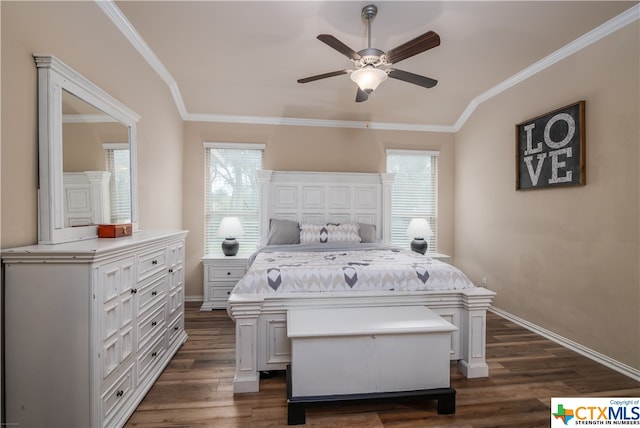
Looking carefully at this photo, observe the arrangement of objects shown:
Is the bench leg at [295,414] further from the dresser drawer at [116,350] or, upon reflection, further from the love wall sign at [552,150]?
the love wall sign at [552,150]

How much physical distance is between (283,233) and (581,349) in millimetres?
3232

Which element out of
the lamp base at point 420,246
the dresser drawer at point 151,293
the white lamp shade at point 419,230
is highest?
the white lamp shade at point 419,230

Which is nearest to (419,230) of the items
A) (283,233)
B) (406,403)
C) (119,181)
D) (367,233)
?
(367,233)

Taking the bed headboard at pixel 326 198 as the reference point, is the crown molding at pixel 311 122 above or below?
above

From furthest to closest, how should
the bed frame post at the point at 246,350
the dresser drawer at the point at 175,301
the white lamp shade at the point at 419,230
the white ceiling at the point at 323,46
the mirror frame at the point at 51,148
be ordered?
the white lamp shade at the point at 419,230 → the dresser drawer at the point at 175,301 → the white ceiling at the point at 323,46 → the bed frame post at the point at 246,350 → the mirror frame at the point at 51,148

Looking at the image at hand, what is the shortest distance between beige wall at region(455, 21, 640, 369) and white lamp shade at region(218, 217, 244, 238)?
10.9 ft

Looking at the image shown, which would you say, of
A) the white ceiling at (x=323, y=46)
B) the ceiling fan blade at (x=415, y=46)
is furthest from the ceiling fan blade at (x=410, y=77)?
the white ceiling at (x=323, y=46)

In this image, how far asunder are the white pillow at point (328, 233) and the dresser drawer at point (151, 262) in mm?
1781

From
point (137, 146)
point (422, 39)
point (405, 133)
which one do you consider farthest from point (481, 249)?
point (137, 146)

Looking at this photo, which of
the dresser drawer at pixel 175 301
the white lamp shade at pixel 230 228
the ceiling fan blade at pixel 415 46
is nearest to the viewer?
the ceiling fan blade at pixel 415 46

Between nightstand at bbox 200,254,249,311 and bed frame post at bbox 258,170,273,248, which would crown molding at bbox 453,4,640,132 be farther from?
nightstand at bbox 200,254,249,311

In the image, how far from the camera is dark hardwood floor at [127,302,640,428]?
180 cm

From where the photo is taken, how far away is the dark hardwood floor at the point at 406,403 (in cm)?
180

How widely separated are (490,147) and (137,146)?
4.12 metres
